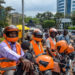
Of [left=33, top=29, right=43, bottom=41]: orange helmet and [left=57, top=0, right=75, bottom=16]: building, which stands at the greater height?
[left=57, top=0, right=75, bottom=16]: building

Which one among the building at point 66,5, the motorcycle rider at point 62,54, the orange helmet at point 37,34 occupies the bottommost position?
the motorcycle rider at point 62,54

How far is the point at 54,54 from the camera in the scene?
4285 millimetres

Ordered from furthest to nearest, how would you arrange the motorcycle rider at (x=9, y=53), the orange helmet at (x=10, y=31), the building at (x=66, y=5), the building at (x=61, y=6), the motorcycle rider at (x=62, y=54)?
the building at (x=61, y=6), the building at (x=66, y=5), the motorcycle rider at (x=62, y=54), the orange helmet at (x=10, y=31), the motorcycle rider at (x=9, y=53)

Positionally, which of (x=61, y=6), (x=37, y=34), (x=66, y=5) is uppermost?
(x=66, y=5)

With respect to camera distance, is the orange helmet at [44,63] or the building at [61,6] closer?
the orange helmet at [44,63]

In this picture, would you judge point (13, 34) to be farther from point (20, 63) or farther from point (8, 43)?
point (20, 63)

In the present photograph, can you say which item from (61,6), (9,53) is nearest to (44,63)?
(9,53)

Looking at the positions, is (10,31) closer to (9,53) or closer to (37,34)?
(9,53)

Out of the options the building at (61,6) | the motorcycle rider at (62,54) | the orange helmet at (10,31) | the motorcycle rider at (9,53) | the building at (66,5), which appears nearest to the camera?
the motorcycle rider at (9,53)

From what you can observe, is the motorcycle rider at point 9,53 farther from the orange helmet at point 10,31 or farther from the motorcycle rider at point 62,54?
the motorcycle rider at point 62,54

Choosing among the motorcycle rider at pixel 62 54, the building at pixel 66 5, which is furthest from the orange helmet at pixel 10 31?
the building at pixel 66 5

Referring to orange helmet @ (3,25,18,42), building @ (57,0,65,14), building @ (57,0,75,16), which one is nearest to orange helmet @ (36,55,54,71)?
orange helmet @ (3,25,18,42)

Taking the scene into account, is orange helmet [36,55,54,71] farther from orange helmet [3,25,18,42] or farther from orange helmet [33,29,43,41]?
orange helmet [33,29,43,41]

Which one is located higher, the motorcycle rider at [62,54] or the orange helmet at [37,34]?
the orange helmet at [37,34]
